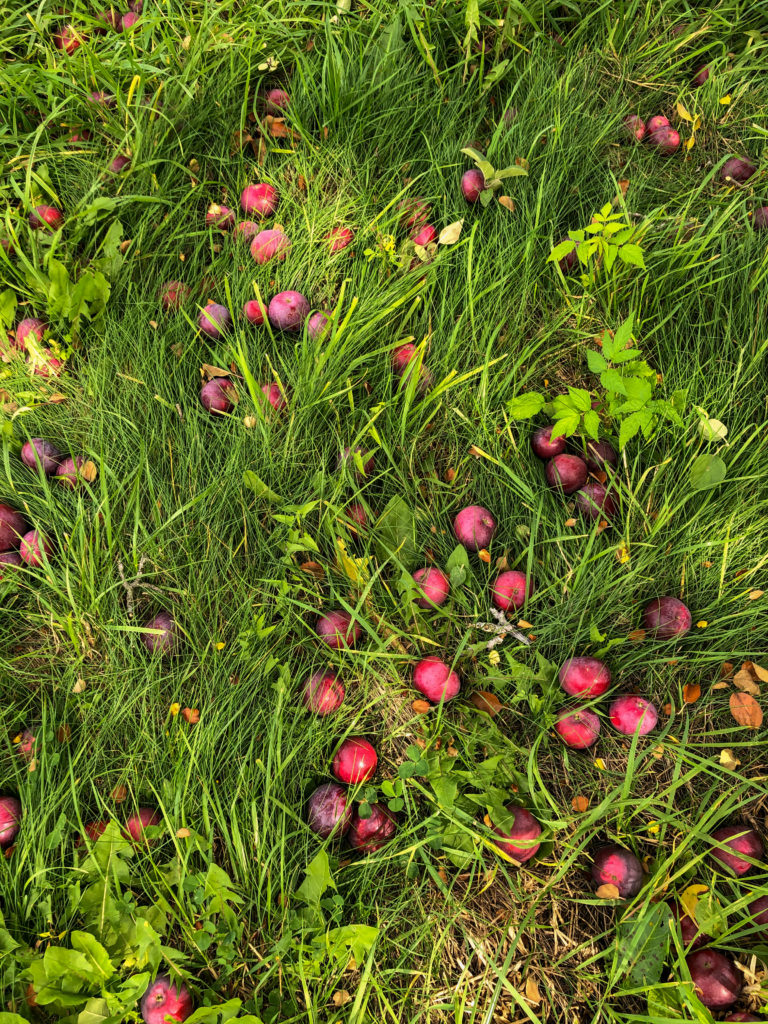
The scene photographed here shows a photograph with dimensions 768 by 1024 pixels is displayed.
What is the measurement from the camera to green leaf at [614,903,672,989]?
1.77 meters

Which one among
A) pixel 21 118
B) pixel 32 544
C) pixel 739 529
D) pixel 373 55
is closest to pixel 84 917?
pixel 32 544

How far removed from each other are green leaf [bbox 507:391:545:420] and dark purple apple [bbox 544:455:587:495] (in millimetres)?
186

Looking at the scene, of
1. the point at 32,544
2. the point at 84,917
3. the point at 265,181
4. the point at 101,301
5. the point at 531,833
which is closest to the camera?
the point at 84,917

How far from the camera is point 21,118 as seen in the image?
9.68 ft

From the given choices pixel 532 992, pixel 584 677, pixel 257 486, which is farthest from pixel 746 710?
pixel 257 486

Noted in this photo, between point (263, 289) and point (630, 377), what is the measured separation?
56.1 inches

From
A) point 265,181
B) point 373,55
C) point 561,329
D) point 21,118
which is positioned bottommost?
point 561,329

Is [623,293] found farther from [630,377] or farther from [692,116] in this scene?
[692,116]

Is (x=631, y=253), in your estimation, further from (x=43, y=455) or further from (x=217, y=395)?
(x=43, y=455)

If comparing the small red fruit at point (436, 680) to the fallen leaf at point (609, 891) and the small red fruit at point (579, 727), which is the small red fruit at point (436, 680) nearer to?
the small red fruit at point (579, 727)

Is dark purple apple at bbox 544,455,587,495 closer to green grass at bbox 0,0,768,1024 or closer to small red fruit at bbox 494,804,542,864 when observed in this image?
green grass at bbox 0,0,768,1024

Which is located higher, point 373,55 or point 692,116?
point 373,55

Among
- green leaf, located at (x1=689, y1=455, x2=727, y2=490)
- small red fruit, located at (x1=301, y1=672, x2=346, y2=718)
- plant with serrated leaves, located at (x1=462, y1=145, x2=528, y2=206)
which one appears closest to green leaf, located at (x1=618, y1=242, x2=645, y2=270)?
plant with serrated leaves, located at (x1=462, y1=145, x2=528, y2=206)

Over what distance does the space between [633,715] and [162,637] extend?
1461mm
